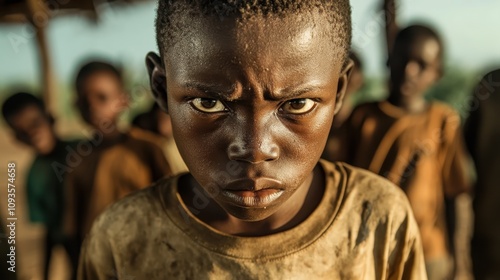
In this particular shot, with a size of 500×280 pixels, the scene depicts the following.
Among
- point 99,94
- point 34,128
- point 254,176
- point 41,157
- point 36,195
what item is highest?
point 254,176

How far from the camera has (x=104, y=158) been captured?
2.07 m

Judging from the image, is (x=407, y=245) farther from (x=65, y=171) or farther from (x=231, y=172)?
(x=65, y=171)

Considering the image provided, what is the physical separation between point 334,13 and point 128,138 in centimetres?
128

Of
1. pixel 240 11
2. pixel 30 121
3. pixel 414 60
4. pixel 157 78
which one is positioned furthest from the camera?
pixel 30 121

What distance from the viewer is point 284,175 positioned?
95 cm

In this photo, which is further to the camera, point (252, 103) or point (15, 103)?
point (15, 103)

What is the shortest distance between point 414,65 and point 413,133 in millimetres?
226

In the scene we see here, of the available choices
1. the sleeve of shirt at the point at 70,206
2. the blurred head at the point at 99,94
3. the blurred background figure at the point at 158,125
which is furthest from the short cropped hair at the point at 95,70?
the sleeve of shirt at the point at 70,206

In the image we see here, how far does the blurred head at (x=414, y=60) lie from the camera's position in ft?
6.31

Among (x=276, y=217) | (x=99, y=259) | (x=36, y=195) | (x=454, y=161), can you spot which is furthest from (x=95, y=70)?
(x=454, y=161)

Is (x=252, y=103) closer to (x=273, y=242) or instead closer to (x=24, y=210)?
(x=273, y=242)

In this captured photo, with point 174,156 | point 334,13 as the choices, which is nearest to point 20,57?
point 174,156

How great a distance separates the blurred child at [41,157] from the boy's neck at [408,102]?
1174mm

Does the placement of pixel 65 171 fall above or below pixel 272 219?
below
